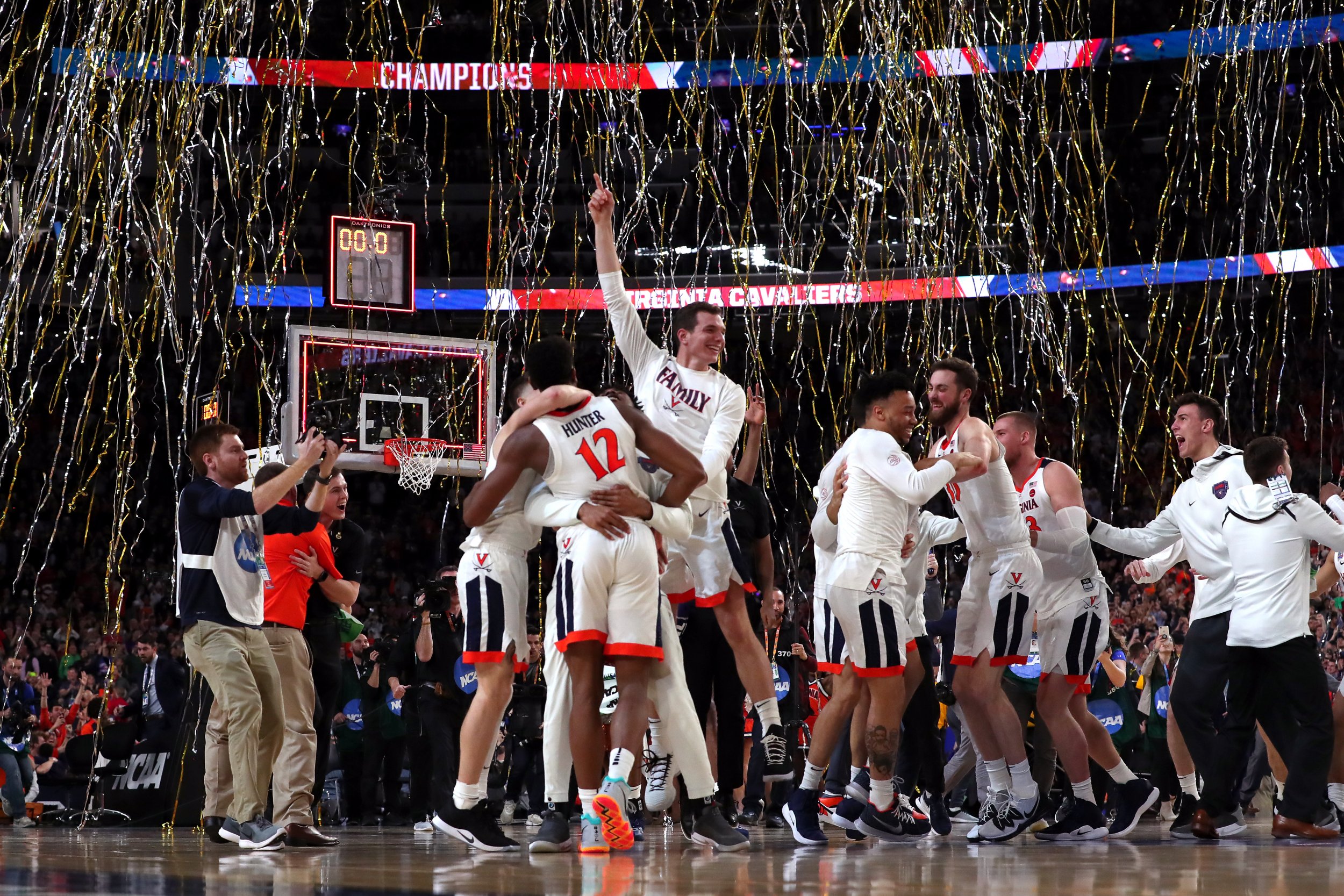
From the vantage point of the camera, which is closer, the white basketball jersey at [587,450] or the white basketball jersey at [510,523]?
the white basketball jersey at [587,450]

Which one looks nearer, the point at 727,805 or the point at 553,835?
the point at 553,835

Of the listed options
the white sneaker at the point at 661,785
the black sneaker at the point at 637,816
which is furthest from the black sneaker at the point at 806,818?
the black sneaker at the point at 637,816

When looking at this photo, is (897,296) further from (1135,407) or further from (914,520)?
(914,520)

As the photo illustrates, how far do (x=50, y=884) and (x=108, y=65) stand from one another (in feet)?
67.9

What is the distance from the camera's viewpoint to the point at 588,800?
5.79 m

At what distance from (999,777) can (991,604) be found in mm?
769

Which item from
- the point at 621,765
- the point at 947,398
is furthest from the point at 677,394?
the point at 621,765

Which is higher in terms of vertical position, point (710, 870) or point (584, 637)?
point (584, 637)

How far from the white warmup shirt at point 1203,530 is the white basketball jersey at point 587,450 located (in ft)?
8.12

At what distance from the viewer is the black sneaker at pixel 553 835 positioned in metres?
5.88

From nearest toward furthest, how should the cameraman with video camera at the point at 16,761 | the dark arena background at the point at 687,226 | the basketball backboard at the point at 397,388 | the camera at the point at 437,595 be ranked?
the camera at the point at 437,595
the cameraman with video camera at the point at 16,761
the basketball backboard at the point at 397,388
the dark arena background at the point at 687,226

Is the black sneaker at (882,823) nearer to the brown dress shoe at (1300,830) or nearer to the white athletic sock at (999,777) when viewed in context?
the white athletic sock at (999,777)

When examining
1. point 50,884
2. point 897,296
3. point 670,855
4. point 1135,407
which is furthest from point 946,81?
point 50,884

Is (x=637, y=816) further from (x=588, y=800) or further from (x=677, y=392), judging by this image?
(x=588, y=800)
